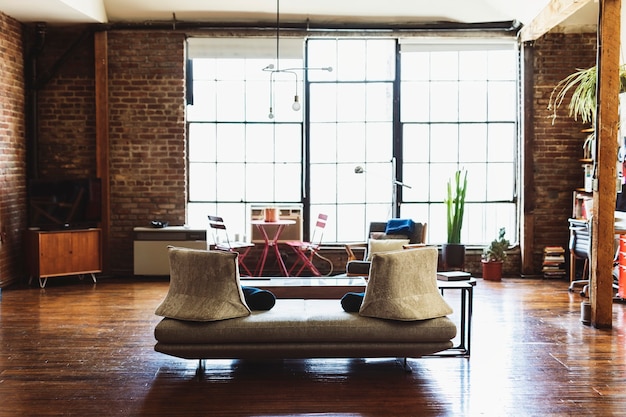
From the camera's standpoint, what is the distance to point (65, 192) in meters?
9.73

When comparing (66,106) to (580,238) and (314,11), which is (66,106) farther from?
(580,238)

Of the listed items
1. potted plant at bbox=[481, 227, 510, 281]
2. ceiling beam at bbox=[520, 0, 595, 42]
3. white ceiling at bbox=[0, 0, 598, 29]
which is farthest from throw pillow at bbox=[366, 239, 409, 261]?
white ceiling at bbox=[0, 0, 598, 29]

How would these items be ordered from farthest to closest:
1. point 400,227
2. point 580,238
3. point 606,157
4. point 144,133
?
1. point 144,133
2. point 400,227
3. point 580,238
4. point 606,157

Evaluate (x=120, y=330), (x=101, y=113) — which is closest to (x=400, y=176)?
(x=101, y=113)

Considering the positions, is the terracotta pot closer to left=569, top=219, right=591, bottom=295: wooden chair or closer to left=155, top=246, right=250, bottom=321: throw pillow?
left=569, top=219, right=591, bottom=295: wooden chair

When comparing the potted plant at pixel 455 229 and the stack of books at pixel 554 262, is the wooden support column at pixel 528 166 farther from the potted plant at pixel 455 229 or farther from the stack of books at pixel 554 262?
the potted plant at pixel 455 229

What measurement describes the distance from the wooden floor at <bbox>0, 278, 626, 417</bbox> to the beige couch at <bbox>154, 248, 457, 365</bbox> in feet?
0.75

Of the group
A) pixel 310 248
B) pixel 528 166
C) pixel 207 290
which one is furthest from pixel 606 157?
pixel 310 248

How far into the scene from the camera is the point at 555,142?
1030 centimetres

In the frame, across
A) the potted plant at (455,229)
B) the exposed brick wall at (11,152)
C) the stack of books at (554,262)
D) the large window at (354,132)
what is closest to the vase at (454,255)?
the potted plant at (455,229)

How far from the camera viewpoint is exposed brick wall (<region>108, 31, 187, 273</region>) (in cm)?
1019

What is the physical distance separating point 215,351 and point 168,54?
19.8 ft

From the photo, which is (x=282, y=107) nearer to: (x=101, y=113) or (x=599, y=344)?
(x=101, y=113)

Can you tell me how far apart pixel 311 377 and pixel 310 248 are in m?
4.61
